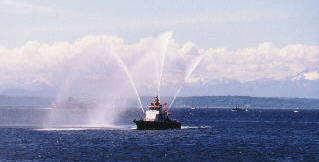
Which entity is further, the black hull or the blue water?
the black hull

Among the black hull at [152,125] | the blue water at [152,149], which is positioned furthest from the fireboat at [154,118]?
the blue water at [152,149]

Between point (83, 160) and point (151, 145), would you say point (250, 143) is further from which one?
point (83, 160)

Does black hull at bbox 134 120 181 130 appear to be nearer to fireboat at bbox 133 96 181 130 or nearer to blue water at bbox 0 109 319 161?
fireboat at bbox 133 96 181 130

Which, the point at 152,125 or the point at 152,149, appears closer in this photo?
the point at 152,149

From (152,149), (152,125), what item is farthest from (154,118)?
(152,149)

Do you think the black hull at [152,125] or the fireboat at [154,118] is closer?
the fireboat at [154,118]

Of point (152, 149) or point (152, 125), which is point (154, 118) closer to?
point (152, 125)

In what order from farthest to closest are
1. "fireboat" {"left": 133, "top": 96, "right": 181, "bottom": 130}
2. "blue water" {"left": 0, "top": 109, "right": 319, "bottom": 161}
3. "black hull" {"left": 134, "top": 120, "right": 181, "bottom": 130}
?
"black hull" {"left": 134, "top": 120, "right": 181, "bottom": 130}
"fireboat" {"left": 133, "top": 96, "right": 181, "bottom": 130}
"blue water" {"left": 0, "top": 109, "right": 319, "bottom": 161}

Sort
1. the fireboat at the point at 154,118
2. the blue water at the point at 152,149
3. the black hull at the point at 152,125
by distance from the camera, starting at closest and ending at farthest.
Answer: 1. the blue water at the point at 152,149
2. the fireboat at the point at 154,118
3. the black hull at the point at 152,125

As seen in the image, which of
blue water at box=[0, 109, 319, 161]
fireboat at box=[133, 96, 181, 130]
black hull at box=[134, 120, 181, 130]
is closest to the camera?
blue water at box=[0, 109, 319, 161]

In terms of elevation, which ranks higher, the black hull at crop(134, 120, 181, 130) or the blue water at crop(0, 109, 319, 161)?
the black hull at crop(134, 120, 181, 130)

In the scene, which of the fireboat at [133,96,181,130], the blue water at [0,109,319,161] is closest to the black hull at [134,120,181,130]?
the fireboat at [133,96,181,130]

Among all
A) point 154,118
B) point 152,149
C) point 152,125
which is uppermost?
point 154,118

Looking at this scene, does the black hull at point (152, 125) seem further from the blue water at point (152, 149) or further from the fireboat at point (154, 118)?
the blue water at point (152, 149)
